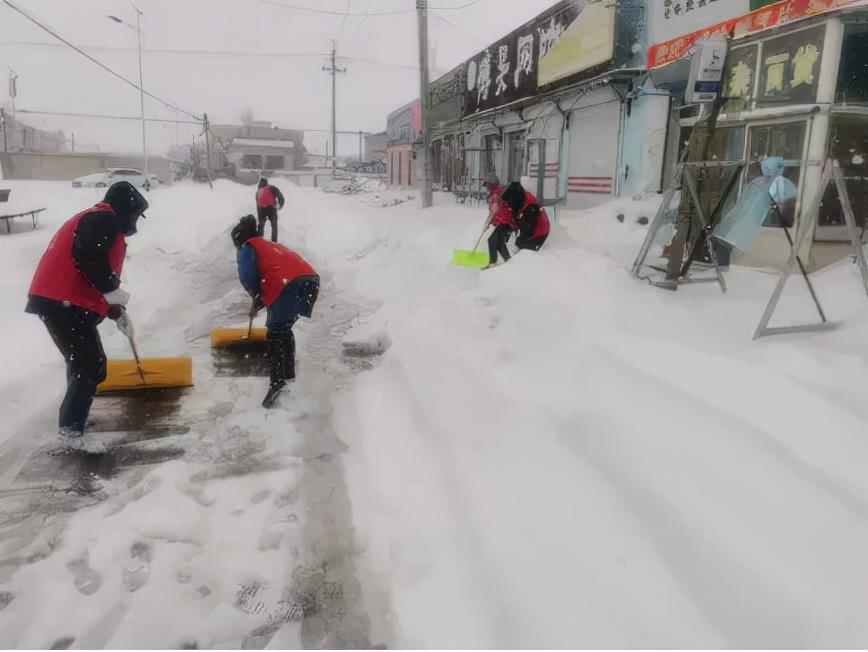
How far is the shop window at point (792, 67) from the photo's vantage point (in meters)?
6.38

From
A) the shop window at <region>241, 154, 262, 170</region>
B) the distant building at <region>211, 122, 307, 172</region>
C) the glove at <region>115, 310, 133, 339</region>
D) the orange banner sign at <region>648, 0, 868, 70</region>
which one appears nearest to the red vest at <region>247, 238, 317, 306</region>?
the glove at <region>115, 310, 133, 339</region>

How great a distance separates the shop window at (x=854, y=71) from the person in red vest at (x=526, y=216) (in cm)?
350

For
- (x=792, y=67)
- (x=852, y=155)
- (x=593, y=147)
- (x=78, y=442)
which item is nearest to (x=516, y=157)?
(x=593, y=147)

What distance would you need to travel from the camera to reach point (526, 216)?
7770 millimetres

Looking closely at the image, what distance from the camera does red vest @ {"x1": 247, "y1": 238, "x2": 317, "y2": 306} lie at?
436 cm

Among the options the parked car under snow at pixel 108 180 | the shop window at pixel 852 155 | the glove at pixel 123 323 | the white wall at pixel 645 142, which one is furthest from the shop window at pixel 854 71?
the parked car under snow at pixel 108 180

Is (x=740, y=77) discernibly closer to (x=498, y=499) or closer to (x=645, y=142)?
(x=645, y=142)

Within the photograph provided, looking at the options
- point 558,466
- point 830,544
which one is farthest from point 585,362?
point 830,544

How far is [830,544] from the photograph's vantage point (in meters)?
2.25

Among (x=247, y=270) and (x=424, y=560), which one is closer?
(x=424, y=560)

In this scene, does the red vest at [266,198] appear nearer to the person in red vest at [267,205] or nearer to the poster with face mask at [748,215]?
the person in red vest at [267,205]

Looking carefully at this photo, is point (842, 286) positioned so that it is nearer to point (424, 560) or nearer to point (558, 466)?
point (558, 466)

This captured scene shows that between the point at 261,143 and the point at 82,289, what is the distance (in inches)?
2262

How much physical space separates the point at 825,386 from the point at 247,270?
3.77 metres
